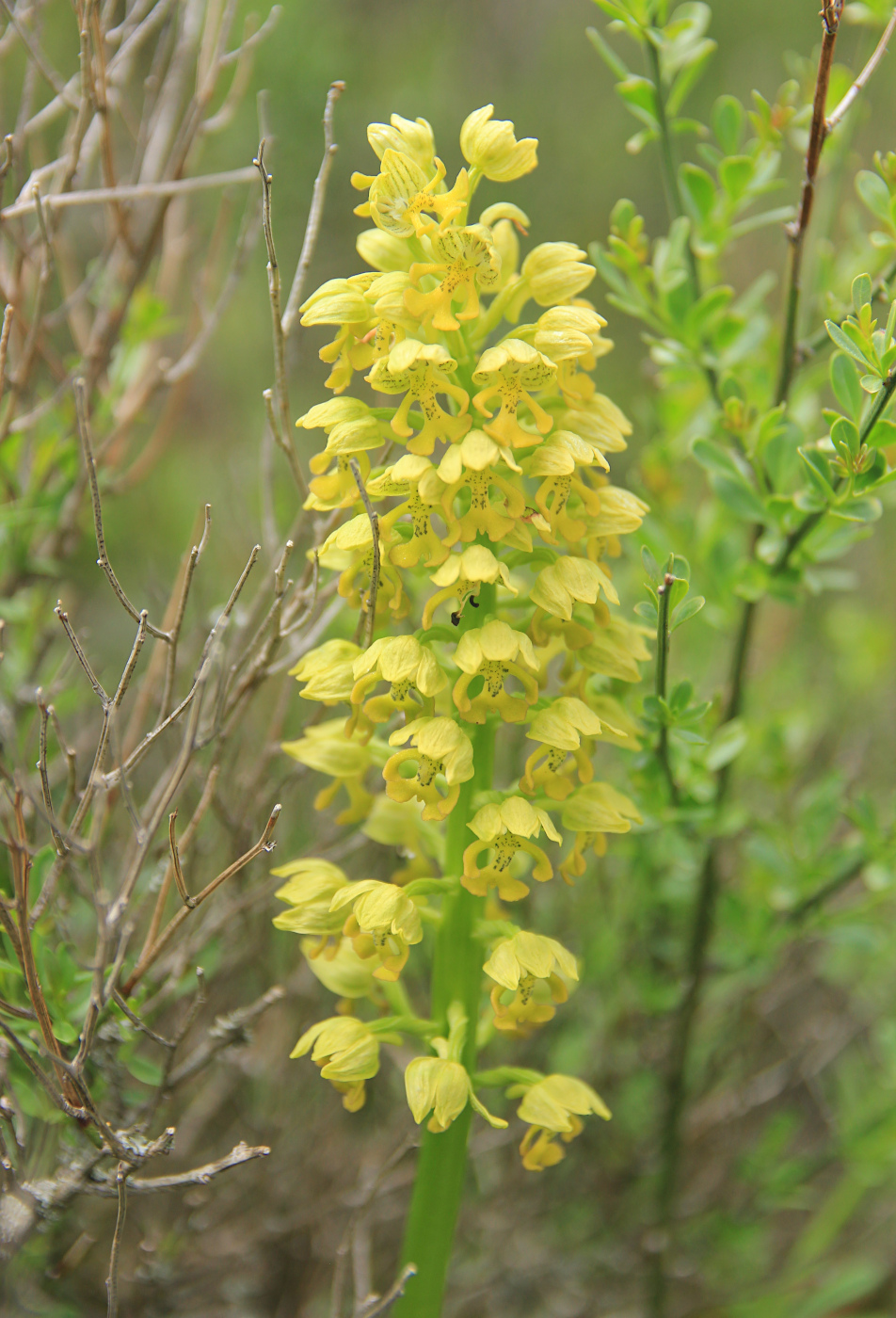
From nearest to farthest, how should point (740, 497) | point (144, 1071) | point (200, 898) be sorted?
point (200, 898)
point (144, 1071)
point (740, 497)

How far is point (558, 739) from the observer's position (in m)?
1.06

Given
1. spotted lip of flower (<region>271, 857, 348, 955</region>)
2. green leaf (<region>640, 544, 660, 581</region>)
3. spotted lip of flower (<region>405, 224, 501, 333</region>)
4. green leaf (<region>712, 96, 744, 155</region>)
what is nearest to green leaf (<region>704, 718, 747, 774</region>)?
green leaf (<region>640, 544, 660, 581</region>)

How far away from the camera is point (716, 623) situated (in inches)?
59.4

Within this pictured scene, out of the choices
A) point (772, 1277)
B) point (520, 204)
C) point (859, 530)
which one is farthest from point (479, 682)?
point (520, 204)

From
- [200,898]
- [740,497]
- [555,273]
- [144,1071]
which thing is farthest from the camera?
[740,497]

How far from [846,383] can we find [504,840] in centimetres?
63

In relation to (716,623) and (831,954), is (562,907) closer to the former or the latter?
(831,954)

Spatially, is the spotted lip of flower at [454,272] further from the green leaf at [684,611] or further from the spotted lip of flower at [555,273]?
the green leaf at [684,611]

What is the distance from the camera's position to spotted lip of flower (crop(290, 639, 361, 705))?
3.62 feet

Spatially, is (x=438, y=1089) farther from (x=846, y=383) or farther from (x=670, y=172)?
(x=670, y=172)

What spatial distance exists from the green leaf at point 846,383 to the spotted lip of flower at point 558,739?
1.45ft

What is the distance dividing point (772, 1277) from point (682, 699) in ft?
5.04

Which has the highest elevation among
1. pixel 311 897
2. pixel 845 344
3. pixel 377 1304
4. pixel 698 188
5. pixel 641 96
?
pixel 641 96

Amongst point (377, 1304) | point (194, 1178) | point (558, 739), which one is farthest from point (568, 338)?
point (377, 1304)
